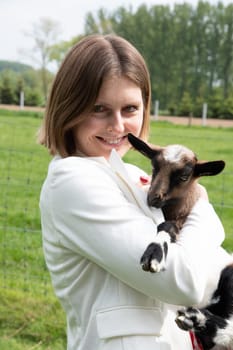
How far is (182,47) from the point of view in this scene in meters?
47.8

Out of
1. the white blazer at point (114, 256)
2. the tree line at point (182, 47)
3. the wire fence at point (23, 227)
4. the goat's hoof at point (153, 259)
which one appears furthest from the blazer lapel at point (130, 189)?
the tree line at point (182, 47)

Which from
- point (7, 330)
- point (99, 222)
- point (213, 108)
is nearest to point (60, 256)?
point (99, 222)

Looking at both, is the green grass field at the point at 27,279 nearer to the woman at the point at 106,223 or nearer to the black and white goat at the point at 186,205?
the woman at the point at 106,223

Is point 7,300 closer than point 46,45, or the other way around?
point 7,300

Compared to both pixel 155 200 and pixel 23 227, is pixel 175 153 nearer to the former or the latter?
pixel 155 200

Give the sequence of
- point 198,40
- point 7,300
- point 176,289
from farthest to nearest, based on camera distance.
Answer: point 198,40 → point 7,300 → point 176,289

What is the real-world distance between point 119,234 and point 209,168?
488mm

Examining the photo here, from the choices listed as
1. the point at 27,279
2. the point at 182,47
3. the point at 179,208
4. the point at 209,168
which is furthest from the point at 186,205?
the point at 182,47

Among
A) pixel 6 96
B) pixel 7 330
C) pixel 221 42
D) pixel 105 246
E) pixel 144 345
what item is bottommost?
pixel 6 96

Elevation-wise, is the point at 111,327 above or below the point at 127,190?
below

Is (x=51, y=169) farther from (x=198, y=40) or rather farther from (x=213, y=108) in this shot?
(x=198, y=40)

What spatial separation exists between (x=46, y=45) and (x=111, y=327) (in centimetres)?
5048

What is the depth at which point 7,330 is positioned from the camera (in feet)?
15.3

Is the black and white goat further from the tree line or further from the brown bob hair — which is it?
the tree line
